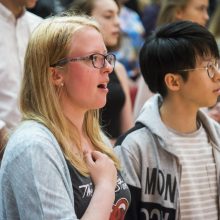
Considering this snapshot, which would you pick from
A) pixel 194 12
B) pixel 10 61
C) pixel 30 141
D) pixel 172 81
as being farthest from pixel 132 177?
pixel 194 12

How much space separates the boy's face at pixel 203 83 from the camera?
270cm

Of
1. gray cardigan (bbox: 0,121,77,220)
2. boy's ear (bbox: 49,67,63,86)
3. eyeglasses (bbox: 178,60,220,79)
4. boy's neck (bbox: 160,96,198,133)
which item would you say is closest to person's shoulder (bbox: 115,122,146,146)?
boy's neck (bbox: 160,96,198,133)

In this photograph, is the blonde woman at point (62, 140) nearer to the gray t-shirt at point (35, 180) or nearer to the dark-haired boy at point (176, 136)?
the gray t-shirt at point (35, 180)

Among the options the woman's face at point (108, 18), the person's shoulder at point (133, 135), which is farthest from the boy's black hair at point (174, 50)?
the woman's face at point (108, 18)

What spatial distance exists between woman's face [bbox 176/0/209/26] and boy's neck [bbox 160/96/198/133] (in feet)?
5.71

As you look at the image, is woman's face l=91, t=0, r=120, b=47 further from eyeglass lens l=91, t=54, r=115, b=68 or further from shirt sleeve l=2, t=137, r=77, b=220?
shirt sleeve l=2, t=137, r=77, b=220

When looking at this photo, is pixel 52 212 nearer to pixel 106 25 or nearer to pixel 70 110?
pixel 70 110

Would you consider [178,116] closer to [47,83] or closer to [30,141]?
[47,83]

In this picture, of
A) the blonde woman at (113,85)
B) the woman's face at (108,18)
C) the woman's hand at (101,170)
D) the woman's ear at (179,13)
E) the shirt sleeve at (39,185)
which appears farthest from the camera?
the woman's ear at (179,13)

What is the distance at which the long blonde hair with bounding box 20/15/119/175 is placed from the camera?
200 centimetres

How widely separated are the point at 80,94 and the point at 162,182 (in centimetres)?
72

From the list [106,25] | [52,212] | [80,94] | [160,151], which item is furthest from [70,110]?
[106,25]

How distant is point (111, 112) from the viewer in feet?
12.3

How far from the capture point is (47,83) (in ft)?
6.69
